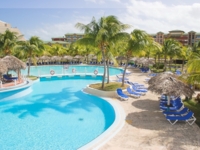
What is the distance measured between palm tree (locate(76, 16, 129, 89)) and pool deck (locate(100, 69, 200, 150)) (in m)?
6.38

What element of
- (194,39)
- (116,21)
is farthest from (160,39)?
(116,21)

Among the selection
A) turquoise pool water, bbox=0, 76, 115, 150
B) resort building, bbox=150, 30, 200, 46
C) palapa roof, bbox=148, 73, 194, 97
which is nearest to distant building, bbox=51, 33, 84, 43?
resort building, bbox=150, 30, 200, 46

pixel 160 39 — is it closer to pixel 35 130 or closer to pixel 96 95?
pixel 96 95

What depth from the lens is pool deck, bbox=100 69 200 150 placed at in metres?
6.61

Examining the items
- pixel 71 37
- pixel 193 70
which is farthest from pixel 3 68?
pixel 71 37

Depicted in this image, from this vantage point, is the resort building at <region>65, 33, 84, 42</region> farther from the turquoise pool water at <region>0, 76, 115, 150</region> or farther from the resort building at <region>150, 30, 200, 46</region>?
the turquoise pool water at <region>0, 76, 115, 150</region>

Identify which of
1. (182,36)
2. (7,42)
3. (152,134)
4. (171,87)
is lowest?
(152,134)

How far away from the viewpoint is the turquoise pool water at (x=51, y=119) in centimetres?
798

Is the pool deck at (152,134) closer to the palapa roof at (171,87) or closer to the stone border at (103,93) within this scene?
the palapa roof at (171,87)

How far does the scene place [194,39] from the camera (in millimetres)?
73062

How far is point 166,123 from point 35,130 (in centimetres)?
647

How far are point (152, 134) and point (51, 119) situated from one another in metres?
5.82

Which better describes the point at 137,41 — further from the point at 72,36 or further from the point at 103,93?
the point at 72,36

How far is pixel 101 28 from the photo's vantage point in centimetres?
1410
